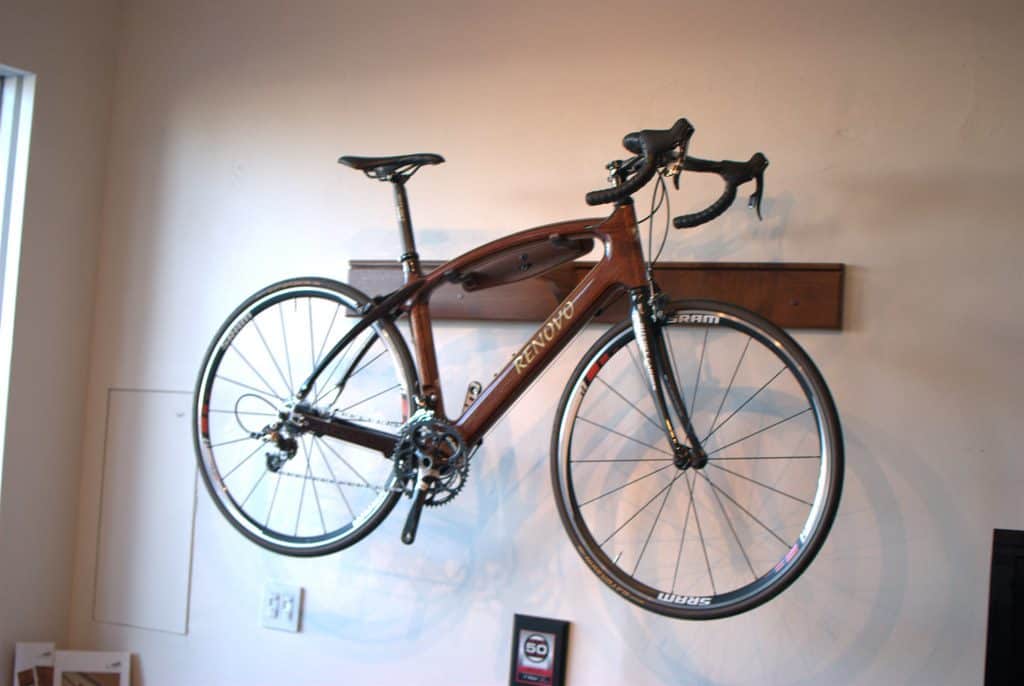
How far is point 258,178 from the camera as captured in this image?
85.7 inches

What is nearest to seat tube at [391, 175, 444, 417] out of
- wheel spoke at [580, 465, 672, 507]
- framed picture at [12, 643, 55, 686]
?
wheel spoke at [580, 465, 672, 507]

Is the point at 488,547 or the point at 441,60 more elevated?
the point at 441,60

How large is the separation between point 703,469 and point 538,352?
0.45 metres

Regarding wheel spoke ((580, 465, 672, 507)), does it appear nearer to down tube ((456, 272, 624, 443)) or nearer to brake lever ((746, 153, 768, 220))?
down tube ((456, 272, 624, 443))

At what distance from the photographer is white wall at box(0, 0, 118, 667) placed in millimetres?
2105

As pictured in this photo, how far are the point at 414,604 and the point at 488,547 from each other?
0.80 ft

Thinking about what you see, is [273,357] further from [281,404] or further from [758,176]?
[758,176]

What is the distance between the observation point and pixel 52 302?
219 cm

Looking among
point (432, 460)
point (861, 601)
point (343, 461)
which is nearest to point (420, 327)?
point (432, 460)

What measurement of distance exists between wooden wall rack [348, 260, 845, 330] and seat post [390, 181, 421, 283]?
159 mm

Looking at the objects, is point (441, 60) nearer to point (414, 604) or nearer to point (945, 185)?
point (945, 185)

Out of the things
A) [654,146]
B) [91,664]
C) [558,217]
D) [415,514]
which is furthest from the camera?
[91,664]

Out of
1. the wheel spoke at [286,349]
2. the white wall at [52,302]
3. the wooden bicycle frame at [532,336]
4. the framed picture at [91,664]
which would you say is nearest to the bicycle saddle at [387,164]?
the wooden bicycle frame at [532,336]

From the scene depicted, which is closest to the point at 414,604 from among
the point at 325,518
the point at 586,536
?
the point at 325,518
